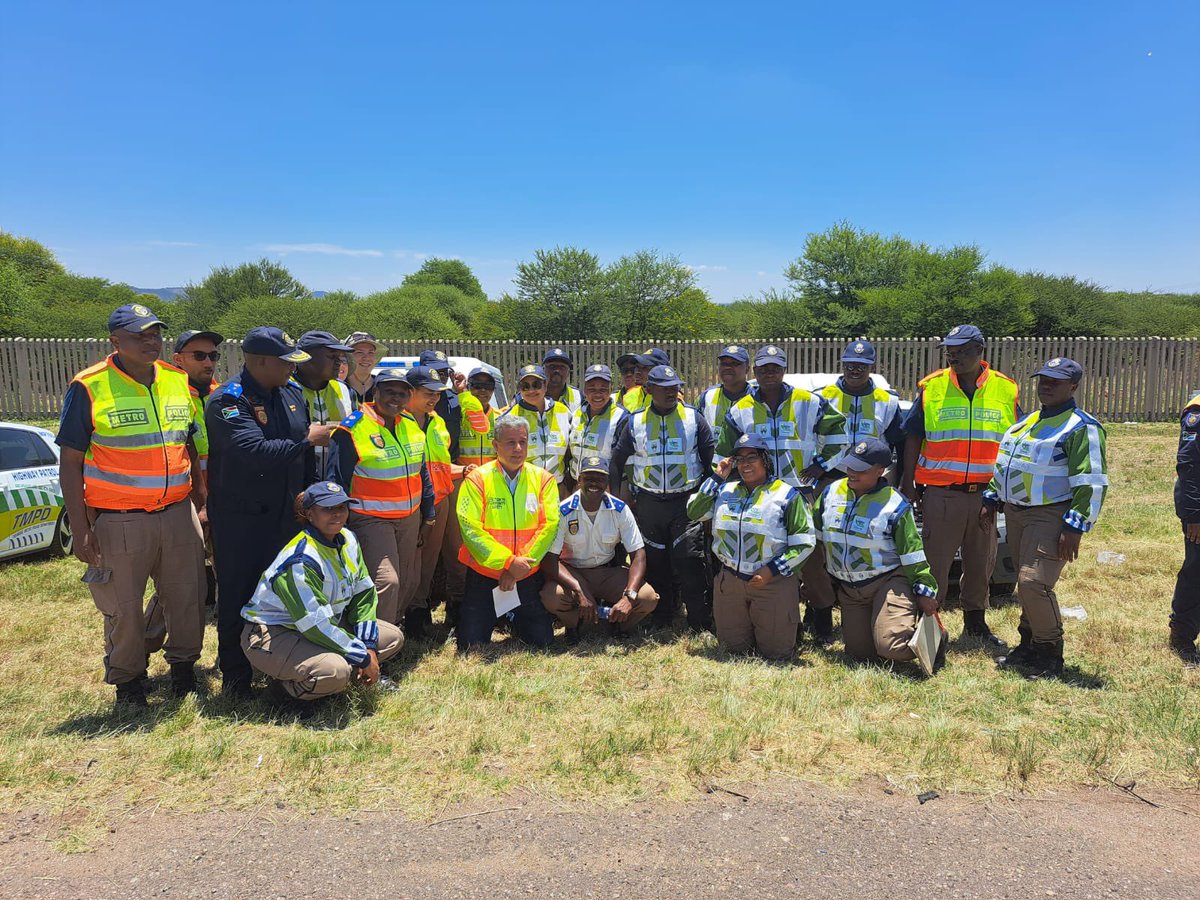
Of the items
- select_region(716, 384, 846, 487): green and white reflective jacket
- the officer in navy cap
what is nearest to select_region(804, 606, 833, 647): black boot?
select_region(716, 384, 846, 487): green and white reflective jacket

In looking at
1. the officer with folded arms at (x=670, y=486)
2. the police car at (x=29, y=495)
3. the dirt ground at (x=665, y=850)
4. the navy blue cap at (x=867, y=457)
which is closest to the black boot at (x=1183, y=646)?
the dirt ground at (x=665, y=850)

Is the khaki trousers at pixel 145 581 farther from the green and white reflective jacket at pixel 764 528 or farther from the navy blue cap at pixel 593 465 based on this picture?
the green and white reflective jacket at pixel 764 528

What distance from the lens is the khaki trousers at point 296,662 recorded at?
435cm

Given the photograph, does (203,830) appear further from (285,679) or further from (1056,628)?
(1056,628)

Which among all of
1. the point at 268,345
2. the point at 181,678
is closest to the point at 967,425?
the point at 268,345

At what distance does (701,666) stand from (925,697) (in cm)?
133

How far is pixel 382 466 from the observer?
5.16 m

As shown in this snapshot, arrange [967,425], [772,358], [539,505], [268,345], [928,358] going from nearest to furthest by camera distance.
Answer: [268,345] → [967,425] → [539,505] → [772,358] → [928,358]

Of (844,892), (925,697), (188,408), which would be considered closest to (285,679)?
(188,408)

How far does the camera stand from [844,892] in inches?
116

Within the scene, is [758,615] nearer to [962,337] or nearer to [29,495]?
[962,337]

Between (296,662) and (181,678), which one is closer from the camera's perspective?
(296,662)

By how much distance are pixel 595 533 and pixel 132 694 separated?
2.99 meters

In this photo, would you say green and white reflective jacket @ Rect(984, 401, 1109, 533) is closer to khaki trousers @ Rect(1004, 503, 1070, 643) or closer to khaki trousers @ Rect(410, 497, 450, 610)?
khaki trousers @ Rect(1004, 503, 1070, 643)
